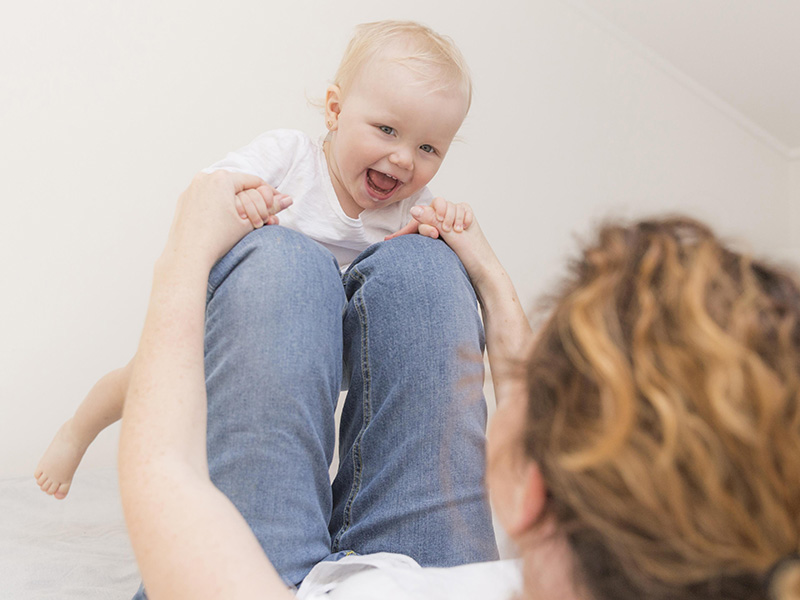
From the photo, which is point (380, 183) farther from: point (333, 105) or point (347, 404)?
point (347, 404)

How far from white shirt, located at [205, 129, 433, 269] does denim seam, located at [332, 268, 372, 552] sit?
34 centimetres

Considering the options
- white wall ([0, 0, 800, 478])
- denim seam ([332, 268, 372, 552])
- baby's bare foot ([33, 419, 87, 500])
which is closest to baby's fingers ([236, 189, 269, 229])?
denim seam ([332, 268, 372, 552])

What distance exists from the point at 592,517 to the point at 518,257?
82.0 inches

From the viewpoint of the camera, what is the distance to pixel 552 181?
250cm

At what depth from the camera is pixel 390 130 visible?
1177 mm

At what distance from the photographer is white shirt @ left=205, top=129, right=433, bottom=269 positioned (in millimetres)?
1180

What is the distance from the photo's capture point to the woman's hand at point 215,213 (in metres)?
0.72

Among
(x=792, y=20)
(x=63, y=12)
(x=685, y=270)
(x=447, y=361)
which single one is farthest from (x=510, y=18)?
→ (x=685, y=270)

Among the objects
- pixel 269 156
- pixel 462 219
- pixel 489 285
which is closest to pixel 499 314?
pixel 489 285

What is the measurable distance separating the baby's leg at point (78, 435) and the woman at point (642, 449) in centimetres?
72

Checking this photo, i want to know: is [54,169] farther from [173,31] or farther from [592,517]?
[592,517]

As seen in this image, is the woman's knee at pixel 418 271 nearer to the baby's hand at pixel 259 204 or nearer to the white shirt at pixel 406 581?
the baby's hand at pixel 259 204

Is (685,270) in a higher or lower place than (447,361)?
higher

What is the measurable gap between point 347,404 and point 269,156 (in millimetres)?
477
